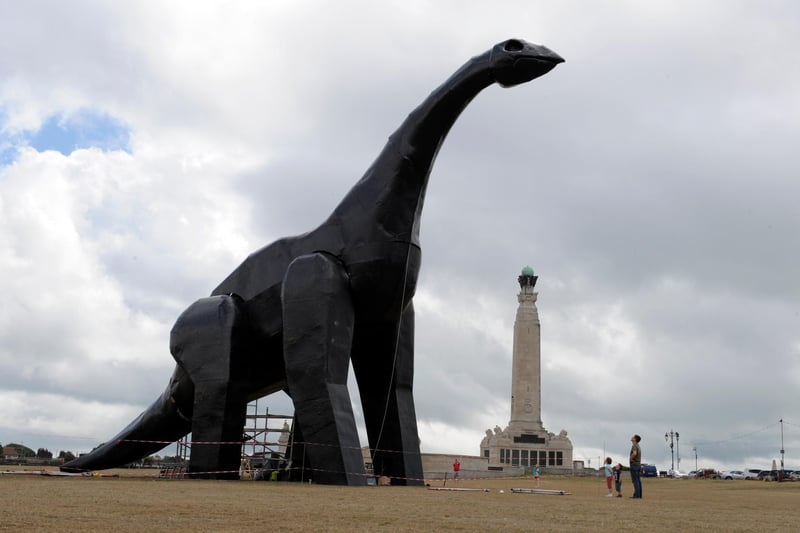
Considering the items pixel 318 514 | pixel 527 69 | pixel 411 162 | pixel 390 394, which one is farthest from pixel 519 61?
pixel 318 514

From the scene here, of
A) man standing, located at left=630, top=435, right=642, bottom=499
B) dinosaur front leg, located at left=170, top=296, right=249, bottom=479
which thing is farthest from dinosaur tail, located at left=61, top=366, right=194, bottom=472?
man standing, located at left=630, top=435, right=642, bottom=499

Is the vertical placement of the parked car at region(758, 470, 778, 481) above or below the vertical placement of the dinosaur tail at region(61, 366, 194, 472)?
below

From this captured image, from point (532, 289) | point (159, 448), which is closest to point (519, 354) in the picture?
point (532, 289)

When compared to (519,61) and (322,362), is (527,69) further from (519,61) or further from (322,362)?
(322,362)

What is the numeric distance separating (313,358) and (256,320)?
120 inches

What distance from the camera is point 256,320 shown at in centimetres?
1941

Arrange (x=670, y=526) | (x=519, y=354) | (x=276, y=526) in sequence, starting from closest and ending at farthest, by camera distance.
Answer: (x=276, y=526) → (x=670, y=526) → (x=519, y=354)

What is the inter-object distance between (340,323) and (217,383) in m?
3.75

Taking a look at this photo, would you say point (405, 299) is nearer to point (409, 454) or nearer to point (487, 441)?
point (409, 454)

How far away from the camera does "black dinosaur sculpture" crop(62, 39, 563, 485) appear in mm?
16766

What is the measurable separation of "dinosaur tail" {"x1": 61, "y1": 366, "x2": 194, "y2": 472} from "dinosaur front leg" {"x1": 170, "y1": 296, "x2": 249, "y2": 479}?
255cm

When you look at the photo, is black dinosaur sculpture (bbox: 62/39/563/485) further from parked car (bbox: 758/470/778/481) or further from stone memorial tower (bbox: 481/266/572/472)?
stone memorial tower (bbox: 481/266/572/472)

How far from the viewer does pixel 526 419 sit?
7644 centimetres

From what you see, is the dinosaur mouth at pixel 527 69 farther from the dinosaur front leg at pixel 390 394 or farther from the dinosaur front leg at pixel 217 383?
the dinosaur front leg at pixel 217 383
